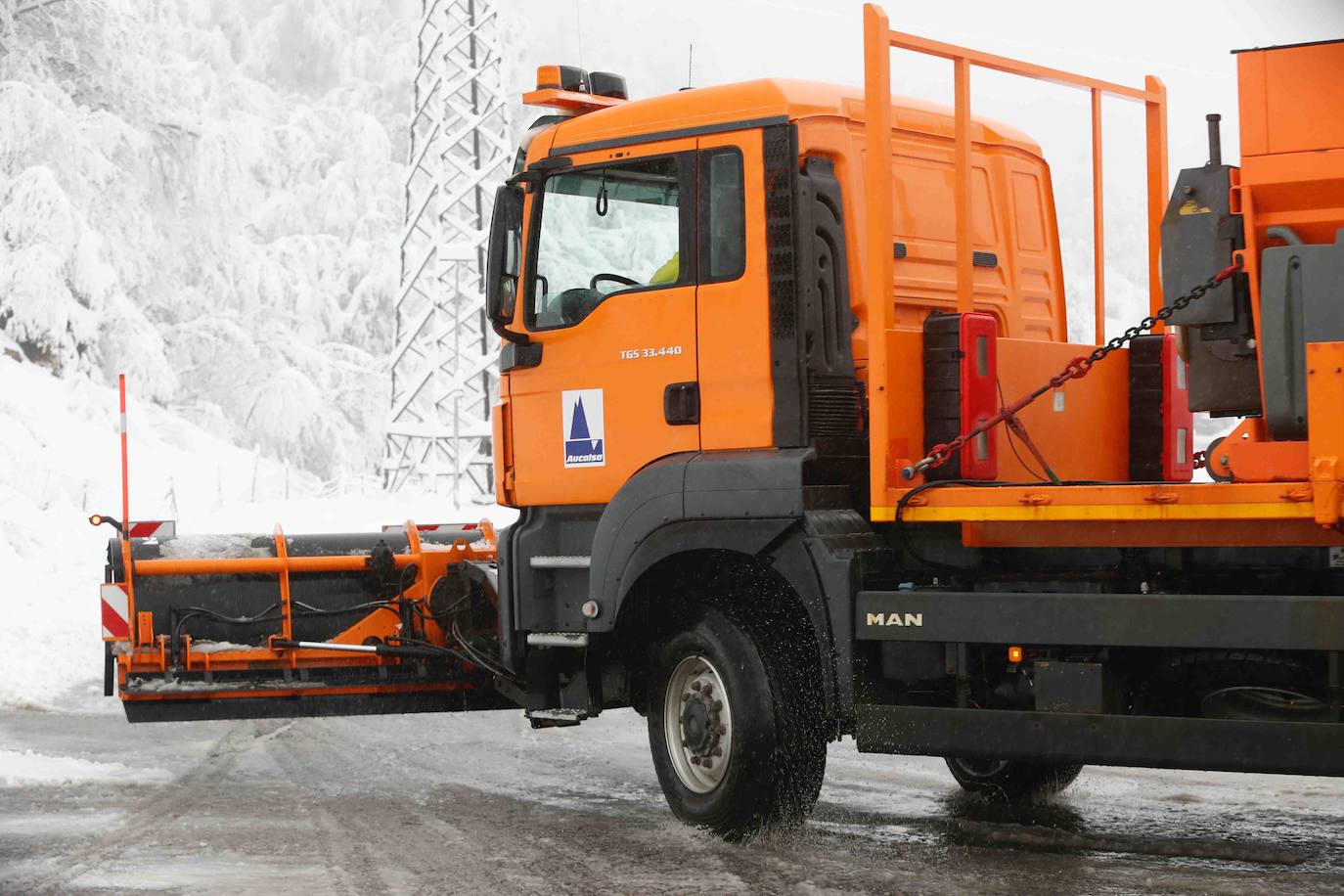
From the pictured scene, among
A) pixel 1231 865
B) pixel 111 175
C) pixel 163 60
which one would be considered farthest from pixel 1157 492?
pixel 163 60

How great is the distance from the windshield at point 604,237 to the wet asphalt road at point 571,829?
230 cm

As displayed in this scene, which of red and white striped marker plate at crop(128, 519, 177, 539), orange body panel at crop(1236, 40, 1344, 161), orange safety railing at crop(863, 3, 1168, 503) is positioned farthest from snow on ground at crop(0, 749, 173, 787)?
orange body panel at crop(1236, 40, 1344, 161)

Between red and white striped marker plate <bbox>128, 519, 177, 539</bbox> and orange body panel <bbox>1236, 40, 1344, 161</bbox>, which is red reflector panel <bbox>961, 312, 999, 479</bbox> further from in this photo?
red and white striped marker plate <bbox>128, 519, 177, 539</bbox>

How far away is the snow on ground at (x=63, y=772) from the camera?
8.95m

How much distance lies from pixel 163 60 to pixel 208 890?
39.3m

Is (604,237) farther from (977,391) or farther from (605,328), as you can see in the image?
(977,391)

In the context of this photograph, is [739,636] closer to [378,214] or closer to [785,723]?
[785,723]

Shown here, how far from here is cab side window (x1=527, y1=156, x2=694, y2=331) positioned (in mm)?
7863

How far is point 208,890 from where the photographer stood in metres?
6.47

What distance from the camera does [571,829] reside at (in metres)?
7.77

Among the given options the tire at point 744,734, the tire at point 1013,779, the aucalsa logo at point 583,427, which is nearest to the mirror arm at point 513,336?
the aucalsa logo at point 583,427

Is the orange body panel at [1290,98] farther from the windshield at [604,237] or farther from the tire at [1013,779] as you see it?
the tire at [1013,779]

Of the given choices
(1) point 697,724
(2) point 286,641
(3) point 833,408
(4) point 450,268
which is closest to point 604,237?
(3) point 833,408

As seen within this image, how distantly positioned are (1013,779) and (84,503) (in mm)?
20805
